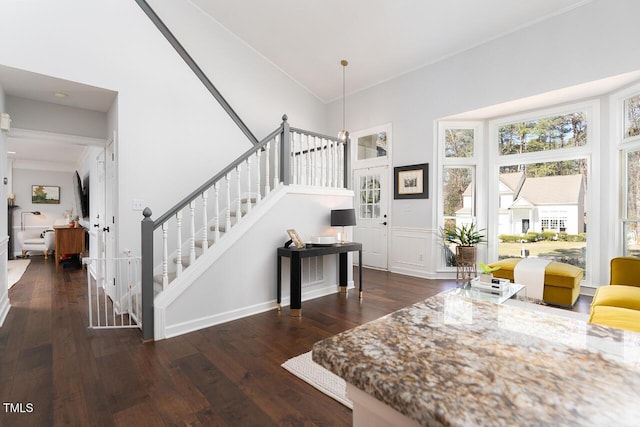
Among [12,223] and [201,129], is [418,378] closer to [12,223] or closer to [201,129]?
[201,129]

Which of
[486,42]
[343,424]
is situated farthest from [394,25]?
[343,424]

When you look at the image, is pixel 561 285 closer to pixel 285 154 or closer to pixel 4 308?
pixel 285 154

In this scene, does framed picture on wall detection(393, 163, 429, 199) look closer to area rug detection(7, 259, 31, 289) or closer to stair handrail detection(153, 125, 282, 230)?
stair handrail detection(153, 125, 282, 230)

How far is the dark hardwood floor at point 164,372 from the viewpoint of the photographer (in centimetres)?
187

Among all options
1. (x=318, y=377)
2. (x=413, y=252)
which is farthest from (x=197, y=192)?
(x=413, y=252)

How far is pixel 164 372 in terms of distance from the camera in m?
2.32

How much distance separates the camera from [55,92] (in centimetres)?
354

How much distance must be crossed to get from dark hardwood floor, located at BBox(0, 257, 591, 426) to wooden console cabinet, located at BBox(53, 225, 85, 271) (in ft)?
9.17

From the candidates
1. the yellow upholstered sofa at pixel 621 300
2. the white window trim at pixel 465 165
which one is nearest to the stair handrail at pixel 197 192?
the white window trim at pixel 465 165

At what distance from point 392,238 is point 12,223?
30.8 feet

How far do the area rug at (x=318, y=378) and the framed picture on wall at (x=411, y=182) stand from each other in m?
3.82

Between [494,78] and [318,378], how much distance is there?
4739mm

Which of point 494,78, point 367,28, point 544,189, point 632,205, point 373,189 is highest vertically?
point 367,28

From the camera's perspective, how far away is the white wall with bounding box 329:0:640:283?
366 cm
